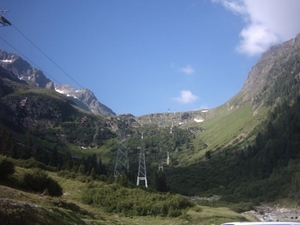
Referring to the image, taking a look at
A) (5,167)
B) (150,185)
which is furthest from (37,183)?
(150,185)

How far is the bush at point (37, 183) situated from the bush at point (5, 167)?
5.02 ft

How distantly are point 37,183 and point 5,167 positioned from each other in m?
4.84

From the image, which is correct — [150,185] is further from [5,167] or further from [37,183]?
[5,167]

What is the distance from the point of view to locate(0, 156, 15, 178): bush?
112 ft

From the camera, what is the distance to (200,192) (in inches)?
5261

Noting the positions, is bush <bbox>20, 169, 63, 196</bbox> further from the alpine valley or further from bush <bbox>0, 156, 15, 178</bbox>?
bush <bbox>0, 156, 15, 178</bbox>

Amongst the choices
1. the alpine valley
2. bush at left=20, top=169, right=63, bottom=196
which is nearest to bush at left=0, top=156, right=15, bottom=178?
the alpine valley

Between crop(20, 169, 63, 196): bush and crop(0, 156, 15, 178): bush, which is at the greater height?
crop(0, 156, 15, 178): bush

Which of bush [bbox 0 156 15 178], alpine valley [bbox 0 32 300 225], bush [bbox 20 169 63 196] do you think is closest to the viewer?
alpine valley [bbox 0 32 300 225]

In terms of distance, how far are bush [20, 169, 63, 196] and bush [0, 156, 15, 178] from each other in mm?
1529

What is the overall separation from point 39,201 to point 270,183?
363ft

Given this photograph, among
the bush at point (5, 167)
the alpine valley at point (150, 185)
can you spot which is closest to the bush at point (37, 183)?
the alpine valley at point (150, 185)

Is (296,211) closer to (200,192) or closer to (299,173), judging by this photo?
(299,173)

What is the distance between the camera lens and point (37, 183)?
38.3m
